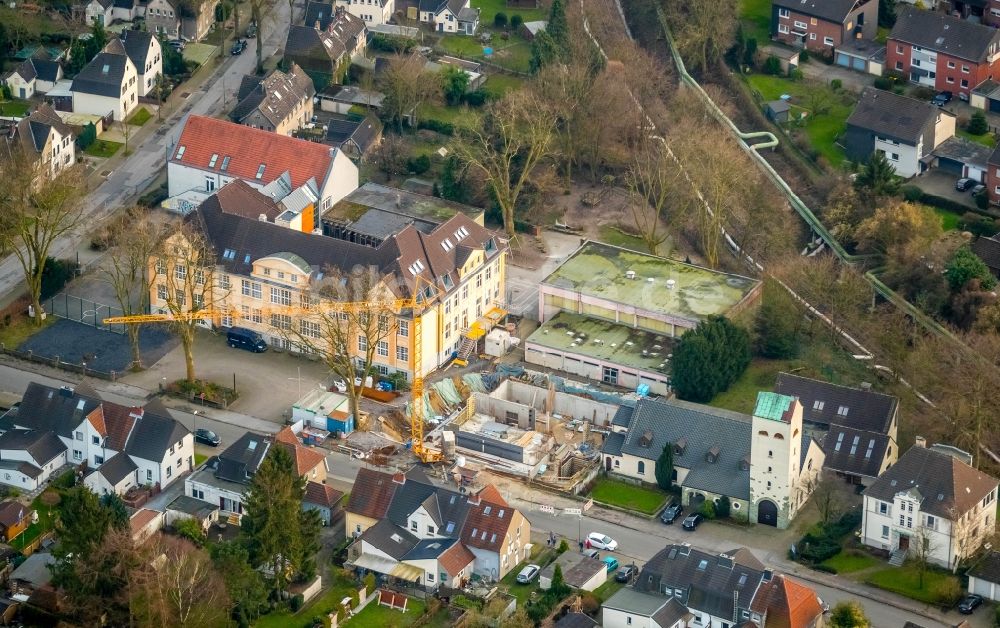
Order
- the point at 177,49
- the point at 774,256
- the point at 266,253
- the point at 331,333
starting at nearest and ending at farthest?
1. the point at 331,333
2. the point at 266,253
3. the point at 774,256
4. the point at 177,49

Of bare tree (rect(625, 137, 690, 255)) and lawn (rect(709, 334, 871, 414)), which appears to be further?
bare tree (rect(625, 137, 690, 255))

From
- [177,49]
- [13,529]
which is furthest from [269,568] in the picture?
[177,49]

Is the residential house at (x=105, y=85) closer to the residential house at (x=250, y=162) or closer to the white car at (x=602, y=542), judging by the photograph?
the residential house at (x=250, y=162)

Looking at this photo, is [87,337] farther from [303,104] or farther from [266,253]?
[303,104]

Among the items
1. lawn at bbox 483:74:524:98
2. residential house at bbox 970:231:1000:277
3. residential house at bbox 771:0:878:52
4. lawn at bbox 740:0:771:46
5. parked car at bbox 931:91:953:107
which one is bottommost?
lawn at bbox 483:74:524:98

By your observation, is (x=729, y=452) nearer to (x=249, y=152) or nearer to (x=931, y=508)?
(x=931, y=508)

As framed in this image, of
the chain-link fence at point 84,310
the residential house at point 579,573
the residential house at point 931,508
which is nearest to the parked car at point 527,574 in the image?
the residential house at point 579,573

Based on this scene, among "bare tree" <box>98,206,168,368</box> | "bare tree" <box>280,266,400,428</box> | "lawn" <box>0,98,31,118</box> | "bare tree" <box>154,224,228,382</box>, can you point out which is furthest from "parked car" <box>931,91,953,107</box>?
"lawn" <box>0,98,31,118</box>

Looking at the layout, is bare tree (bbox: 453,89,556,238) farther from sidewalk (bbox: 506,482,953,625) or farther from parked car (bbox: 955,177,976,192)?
sidewalk (bbox: 506,482,953,625)
